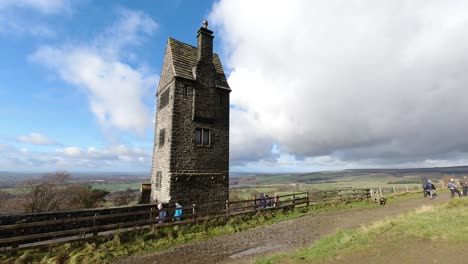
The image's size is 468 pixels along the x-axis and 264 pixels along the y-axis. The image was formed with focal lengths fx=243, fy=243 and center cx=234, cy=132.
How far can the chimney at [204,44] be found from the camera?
64.0ft

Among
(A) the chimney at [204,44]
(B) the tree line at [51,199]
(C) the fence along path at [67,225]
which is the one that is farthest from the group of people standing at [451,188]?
(B) the tree line at [51,199]

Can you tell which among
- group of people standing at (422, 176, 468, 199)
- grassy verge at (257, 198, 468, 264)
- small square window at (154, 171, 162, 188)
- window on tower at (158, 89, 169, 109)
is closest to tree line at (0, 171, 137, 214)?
small square window at (154, 171, 162, 188)

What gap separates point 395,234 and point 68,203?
3192 cm

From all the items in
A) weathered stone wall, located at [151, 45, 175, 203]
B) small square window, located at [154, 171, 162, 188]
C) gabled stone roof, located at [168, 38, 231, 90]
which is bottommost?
small square window, located at [154, 171, 162, 188]

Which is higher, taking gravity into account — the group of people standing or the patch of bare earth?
the group of people standing

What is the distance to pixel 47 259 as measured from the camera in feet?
32.1

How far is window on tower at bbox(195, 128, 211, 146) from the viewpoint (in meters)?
18.6

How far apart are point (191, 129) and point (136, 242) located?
856cm

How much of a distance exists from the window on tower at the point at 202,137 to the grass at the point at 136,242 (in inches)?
230

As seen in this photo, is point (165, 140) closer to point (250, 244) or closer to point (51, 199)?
point (250, 244)

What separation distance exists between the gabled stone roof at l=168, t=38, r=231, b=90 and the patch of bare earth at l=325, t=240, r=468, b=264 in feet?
50.4

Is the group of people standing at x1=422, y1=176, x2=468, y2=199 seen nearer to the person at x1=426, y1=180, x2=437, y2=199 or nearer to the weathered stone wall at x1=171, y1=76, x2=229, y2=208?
the person at x1=426, y1=180, x2=437, y2=199

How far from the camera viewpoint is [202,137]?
1877 cm

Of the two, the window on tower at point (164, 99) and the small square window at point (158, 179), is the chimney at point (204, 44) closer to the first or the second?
the window on tower at point (164, 99)
